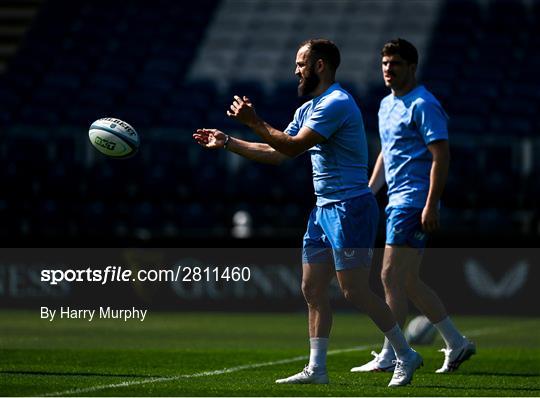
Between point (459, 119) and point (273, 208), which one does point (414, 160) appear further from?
point (459, 119)

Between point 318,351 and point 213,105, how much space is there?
57.6ft

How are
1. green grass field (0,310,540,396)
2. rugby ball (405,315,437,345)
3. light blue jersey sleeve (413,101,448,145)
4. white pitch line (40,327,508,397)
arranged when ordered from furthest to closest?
1. rugby ball (405,315,437,345)
2. light blue jersey sleeve (413,101,448,145)
3. green grass field (0,310,540,396)
4. white pitch line (40,327,508,397)

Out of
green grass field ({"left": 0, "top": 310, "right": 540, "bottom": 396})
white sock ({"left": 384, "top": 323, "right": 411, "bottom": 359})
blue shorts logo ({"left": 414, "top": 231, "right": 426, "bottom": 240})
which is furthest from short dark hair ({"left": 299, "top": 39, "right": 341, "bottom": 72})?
green grass field ({"left": 0, "top": 310, "right": 540, "bottom": 396})

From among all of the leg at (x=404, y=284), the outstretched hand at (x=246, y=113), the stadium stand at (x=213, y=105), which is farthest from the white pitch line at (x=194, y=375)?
the stadium stand at (x=213, y=105)

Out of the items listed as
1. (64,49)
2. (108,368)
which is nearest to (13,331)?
(108,368)

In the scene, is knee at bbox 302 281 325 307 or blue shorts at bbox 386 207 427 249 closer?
knee at bbox 302 281 325 307

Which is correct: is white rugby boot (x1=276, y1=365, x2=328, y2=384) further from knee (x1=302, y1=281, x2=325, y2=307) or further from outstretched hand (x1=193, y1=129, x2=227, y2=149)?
outstretched hand (x1=193, y1=129, x2=227, y2=149)

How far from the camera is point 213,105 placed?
25.1 meters

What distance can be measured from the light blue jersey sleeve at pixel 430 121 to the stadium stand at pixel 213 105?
10217 mm

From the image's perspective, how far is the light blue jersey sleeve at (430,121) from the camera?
8414 millimetres

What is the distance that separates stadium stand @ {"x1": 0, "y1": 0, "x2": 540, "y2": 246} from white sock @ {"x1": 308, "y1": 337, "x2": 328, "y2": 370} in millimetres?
10892

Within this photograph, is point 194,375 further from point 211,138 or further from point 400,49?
point 400,49

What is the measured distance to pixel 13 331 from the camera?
1379cm

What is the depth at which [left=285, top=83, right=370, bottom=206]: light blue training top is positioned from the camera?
7730mm
